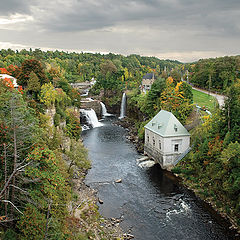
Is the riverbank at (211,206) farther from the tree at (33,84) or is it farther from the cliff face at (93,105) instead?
the cliff face at (93,105)

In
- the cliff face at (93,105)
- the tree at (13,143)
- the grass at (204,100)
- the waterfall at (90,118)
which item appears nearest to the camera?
the tree at (13,143)

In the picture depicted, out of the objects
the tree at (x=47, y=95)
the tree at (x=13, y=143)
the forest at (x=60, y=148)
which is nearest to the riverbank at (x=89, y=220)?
the forest at (x=60, y=148)

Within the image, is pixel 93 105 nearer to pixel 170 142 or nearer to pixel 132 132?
pixel 132 132

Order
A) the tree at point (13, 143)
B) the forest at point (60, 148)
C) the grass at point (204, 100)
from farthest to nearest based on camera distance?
the grass at point (204, 100) → the forest at point (60, 148) → the tree at point (13, 143)

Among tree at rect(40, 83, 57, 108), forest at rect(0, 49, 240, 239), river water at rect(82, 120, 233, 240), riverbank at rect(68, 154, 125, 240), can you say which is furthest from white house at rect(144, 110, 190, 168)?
tree at rect(40, 83, 57, 108)

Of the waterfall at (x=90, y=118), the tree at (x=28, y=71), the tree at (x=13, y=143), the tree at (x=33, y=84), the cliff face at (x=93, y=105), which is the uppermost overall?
the tree at (x=28, y=71)

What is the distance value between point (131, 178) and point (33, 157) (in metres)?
19.3

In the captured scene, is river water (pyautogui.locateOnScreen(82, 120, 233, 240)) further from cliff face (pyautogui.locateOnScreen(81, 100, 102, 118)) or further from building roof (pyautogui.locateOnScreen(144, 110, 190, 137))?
cliff face (pyautogui.locateOnScreen(81, 100, 102, 118))

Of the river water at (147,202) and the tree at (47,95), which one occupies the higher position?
the tree at (47,95)

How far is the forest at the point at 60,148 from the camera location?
15.1m

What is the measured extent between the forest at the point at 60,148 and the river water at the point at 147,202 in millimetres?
2351

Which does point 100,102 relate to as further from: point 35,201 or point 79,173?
point 35,201

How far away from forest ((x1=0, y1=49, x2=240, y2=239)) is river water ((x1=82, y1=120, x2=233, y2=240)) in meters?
2.35

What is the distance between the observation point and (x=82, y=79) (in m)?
105
